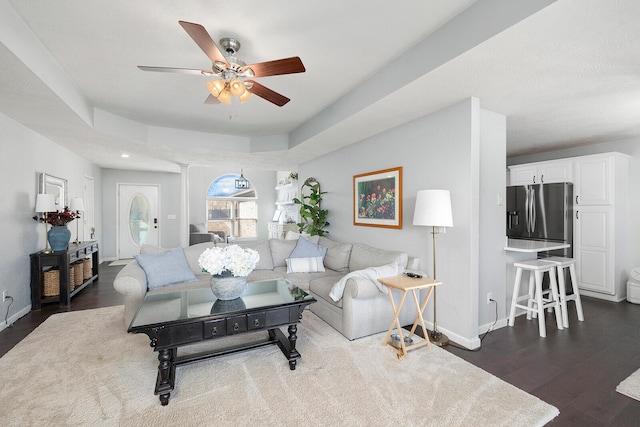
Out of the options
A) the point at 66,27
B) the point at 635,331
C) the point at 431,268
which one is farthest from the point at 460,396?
the point at 66,27

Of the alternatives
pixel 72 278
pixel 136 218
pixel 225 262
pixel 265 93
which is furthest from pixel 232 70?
pixel 136 218

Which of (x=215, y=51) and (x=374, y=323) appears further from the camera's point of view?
(x=374, y=323)

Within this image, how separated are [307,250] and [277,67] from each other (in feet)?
9.08

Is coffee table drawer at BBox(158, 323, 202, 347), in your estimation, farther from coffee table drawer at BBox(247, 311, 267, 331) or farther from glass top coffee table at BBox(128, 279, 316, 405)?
coffee table drawer at BBox(247, 311, 267, 331)

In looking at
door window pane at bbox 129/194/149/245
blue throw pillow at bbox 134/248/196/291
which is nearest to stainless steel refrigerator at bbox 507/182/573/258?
blue throw pillow at bbox 134/248/196/291

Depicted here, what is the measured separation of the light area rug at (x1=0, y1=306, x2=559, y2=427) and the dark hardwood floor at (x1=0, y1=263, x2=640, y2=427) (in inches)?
7.1

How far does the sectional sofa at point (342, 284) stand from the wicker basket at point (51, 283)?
146 cm

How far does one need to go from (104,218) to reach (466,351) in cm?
807

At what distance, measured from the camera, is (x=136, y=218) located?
762 cm

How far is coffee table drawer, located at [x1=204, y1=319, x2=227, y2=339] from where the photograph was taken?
218cm

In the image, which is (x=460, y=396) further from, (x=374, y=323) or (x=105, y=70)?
(x=105, y=70)

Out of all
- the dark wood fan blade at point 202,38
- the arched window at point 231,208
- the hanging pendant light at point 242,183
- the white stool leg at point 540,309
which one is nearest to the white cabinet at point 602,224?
the white stool leg at point 540,309

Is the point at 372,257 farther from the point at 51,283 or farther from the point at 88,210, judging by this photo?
the point at 88,210

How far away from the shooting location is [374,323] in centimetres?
302
